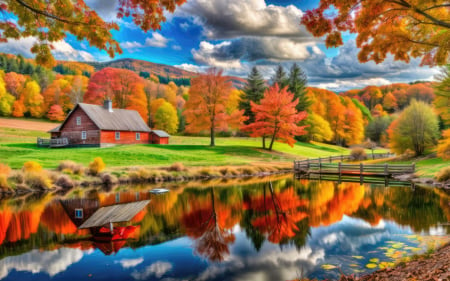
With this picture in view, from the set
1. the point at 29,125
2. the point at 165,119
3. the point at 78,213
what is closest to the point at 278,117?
the point at 165,119

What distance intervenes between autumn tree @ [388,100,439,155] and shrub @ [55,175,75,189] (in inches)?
1417

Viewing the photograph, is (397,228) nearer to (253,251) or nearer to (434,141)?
(253,251)

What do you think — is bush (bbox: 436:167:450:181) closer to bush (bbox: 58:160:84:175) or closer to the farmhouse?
bush (bbox: 58:160:84:175)

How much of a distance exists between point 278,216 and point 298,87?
48314mm

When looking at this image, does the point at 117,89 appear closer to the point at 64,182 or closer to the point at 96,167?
the point at 96,167

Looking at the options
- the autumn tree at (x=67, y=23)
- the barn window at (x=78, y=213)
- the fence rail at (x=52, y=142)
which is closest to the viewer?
the autumn tree at (x=67, y=23)

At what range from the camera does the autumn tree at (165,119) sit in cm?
5856

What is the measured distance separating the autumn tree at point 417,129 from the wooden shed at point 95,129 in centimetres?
3538

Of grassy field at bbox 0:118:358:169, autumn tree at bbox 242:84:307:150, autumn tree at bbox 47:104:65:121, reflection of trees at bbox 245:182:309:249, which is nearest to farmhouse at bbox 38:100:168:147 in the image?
grassy field at bbox 0:118:358:169

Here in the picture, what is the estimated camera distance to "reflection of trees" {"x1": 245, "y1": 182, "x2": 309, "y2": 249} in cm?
1070

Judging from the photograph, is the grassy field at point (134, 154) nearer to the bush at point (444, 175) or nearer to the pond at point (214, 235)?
the pond at point (214, 235)

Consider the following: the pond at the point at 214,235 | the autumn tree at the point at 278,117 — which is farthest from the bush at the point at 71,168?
the autumn tree at the point at 278,117

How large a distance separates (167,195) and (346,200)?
11.0 metres

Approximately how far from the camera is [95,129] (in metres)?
38.9
